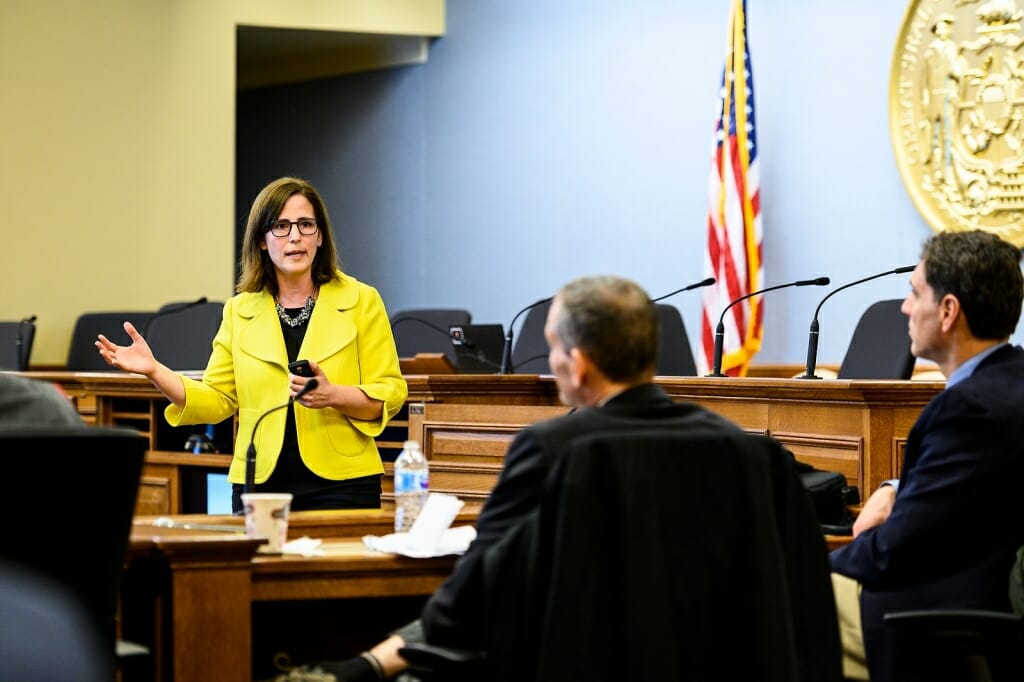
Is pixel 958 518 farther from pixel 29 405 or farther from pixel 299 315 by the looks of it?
pixel 299 315

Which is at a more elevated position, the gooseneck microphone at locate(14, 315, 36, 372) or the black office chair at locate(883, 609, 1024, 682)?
the gooseneck microphone at locate(14, 315, 36, 372)

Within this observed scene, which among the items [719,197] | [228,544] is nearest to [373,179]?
[719,197]

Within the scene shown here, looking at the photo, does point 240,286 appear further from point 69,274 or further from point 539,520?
point 69,274

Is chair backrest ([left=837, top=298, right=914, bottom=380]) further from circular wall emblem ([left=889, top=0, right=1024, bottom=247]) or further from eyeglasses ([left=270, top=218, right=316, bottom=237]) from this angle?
eyeglasses ([left=270, top=218, right=316, bottom=237])

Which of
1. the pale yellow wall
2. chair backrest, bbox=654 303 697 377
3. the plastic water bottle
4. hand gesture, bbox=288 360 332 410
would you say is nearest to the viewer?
the plastic water bottle

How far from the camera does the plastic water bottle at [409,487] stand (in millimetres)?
2992

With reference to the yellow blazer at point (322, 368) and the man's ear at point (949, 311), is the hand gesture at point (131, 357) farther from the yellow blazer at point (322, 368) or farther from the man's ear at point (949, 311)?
the man's ear at point (949, 311)

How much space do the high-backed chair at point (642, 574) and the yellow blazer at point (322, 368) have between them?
1330 millimetres

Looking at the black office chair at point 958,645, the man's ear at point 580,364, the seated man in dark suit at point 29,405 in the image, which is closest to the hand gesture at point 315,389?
the seated man in dark suit at point 29,405

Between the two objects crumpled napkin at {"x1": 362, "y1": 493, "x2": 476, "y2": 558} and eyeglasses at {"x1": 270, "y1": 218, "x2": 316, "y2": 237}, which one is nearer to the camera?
crumpled napkin at {"x1": 362, "y1": 493, "x2": 476, "y2": 558}

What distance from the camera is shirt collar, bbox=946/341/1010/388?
2764mm

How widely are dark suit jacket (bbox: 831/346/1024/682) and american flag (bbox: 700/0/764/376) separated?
4.78 meters

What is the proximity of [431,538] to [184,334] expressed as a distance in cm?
482

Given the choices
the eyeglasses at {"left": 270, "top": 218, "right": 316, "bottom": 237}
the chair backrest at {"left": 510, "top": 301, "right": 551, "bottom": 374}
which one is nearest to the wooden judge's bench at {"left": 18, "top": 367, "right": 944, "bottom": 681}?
the eyeglasses at {"left": 270, "top": 218, "right": 316, "bottom": 237}
